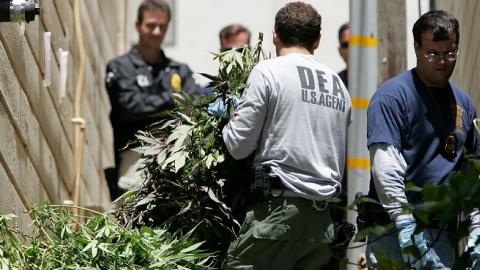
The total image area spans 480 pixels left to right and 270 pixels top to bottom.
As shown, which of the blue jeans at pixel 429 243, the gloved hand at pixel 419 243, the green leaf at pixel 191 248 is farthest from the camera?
the green leaf at pixel 191 248

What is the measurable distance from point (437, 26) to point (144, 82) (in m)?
4.33

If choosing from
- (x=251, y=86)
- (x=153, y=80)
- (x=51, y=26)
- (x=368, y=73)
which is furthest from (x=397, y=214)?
(x=153, y=80)

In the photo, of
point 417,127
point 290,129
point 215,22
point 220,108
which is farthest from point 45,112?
point 215,22

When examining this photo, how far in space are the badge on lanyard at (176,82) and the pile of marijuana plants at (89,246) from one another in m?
3.81

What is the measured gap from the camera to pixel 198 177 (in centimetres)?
743

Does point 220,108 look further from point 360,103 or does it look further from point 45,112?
point 360,103

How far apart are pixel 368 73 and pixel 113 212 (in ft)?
8.90

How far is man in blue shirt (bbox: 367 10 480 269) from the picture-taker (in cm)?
686

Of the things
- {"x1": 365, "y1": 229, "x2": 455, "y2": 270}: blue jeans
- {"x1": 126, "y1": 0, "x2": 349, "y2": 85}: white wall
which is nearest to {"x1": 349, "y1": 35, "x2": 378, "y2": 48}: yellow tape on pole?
{"x1": 365, "y1": 229, "x2": 455, "y2": 270}: blue jeans

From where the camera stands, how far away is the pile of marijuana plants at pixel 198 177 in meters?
7.37

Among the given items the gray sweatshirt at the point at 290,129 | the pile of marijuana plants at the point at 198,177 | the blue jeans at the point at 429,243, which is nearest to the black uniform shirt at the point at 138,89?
the pile of marijuana plants at the point at 198,177

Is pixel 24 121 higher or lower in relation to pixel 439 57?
lower

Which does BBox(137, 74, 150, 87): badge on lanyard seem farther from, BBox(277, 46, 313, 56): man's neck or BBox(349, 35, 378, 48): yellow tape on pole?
BBox(277, 46, 313, 56): man's neck

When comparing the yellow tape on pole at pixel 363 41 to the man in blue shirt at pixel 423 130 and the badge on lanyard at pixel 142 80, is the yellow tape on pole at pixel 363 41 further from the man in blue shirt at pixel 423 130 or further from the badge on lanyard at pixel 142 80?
the man in blue shirt at pixel 423 130
